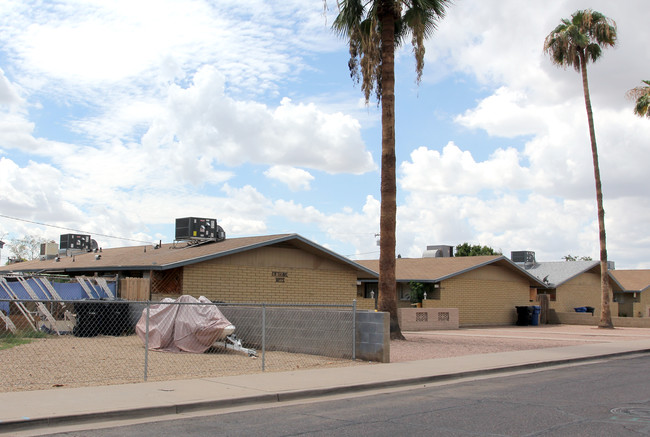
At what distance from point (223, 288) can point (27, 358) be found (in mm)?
8925

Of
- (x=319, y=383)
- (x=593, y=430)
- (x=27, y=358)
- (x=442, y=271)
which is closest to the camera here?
(x=593, y=430)

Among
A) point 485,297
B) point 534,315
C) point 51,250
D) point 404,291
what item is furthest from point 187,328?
point 534,315

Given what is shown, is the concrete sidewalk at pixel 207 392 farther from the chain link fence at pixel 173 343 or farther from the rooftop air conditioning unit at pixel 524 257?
the rooftop air conditioning unit at pixel 524 257

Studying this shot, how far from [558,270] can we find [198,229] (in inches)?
1095

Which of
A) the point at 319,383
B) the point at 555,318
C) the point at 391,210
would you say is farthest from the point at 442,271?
the point at 319,383

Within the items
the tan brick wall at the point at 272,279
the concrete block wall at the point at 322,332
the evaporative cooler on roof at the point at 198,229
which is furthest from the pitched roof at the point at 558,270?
the concrete block wall at the point at 322,332

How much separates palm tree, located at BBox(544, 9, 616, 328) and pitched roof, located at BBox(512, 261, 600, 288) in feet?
27.1

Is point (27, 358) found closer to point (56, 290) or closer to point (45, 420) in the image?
point (45, 420)

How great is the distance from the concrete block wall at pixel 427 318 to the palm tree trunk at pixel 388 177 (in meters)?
8.25

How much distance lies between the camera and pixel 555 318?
39219 millimetres

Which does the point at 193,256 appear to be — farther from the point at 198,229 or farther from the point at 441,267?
the point at 441,267

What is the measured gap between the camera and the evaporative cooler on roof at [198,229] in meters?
25.9

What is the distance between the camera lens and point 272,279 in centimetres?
2419

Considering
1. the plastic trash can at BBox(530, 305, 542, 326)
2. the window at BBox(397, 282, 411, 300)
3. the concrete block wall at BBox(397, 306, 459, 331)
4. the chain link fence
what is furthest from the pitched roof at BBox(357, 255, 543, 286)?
the chain link fence
